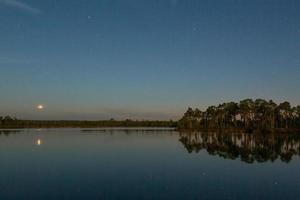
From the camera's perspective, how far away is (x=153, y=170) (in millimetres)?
31438

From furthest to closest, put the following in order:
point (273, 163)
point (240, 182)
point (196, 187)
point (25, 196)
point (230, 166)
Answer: point (273, 163) < point (230, 166) < point (240, 182) < point (196, 187) < point (25, 196)

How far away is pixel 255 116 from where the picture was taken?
137 metres

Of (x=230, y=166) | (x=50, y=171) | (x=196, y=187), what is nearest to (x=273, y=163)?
(x=230, y=166)

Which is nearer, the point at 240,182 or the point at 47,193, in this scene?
the point at 47,193

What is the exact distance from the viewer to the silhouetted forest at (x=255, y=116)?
130250mm

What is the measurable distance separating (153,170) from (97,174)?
16.7ft

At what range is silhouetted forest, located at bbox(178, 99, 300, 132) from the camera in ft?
427

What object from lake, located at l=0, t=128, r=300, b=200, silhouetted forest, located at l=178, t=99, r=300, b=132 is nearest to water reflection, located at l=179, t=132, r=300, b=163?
lake, located at l=0, t=128, r=300, b=200

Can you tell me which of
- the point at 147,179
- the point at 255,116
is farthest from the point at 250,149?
the point at 255,116

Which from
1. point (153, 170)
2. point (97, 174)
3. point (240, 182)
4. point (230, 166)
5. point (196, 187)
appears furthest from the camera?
point (230, 166)

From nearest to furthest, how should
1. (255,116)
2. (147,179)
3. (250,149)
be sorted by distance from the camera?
(147,179)
(250,149)
(255,116)

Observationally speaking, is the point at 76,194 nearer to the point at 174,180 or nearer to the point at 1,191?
the point at 1,191

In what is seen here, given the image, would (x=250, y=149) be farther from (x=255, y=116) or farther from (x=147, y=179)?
(x=255, y=116)

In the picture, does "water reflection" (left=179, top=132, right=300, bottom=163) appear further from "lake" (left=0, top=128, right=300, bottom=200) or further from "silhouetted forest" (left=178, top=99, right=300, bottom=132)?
"silhouetted forest" (left=178, top=99, right=300, bottom=132)
